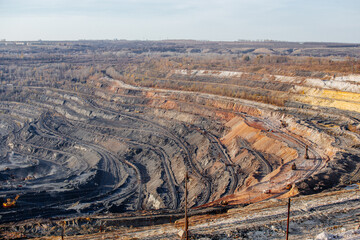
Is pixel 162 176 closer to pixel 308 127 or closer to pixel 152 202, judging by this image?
pixel 152 202

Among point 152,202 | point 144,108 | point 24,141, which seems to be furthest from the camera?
point 144,108

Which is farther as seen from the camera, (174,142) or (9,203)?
(174,142)


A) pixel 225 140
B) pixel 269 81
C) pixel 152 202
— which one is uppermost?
pixel 269 81

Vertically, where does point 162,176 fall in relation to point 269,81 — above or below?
below

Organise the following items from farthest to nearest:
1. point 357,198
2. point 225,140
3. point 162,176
→ point 225,140
point 162,176
point 357,198

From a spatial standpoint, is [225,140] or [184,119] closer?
[225,140]

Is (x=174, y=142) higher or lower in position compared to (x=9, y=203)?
higher

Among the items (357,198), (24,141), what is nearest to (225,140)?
(357,198)

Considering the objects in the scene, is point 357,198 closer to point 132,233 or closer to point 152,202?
point 132,233
